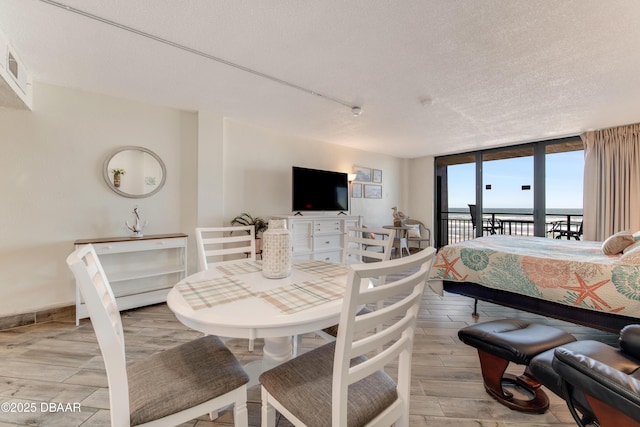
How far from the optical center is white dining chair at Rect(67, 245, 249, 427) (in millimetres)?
810

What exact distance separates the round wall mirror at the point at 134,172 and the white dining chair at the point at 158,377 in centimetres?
223

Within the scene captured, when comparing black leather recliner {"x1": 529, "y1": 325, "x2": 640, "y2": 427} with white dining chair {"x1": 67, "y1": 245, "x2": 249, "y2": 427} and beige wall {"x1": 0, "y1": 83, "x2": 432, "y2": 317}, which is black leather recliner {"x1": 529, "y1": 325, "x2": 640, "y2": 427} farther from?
beige wall {"x1": 0, "y1": 83, "x2": 432, "y2": 317}

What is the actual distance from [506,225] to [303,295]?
6.24 m

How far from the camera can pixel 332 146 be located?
4824 millimetres

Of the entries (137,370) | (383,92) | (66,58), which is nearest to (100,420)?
(137,370)

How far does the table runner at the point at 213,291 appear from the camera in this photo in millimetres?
1088

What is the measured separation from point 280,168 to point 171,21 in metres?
2.55

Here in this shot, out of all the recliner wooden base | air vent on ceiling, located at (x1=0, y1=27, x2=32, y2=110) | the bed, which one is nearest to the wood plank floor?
the recliner wooden base

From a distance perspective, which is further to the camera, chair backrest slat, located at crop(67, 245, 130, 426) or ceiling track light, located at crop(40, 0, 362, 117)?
ceiling track light, located at crop(40, 0, 362, 117)

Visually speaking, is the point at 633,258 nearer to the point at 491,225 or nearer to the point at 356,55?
the point at 356,55

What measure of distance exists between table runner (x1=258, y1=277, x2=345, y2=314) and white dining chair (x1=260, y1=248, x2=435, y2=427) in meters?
0.25

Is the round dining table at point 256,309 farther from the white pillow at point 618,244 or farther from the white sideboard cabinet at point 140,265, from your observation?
the white pillow at point 618,244

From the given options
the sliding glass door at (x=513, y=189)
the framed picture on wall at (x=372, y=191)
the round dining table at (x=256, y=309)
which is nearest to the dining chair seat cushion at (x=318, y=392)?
the round dining table at (x=256, y=309)

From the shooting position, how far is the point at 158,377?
1.00 m
